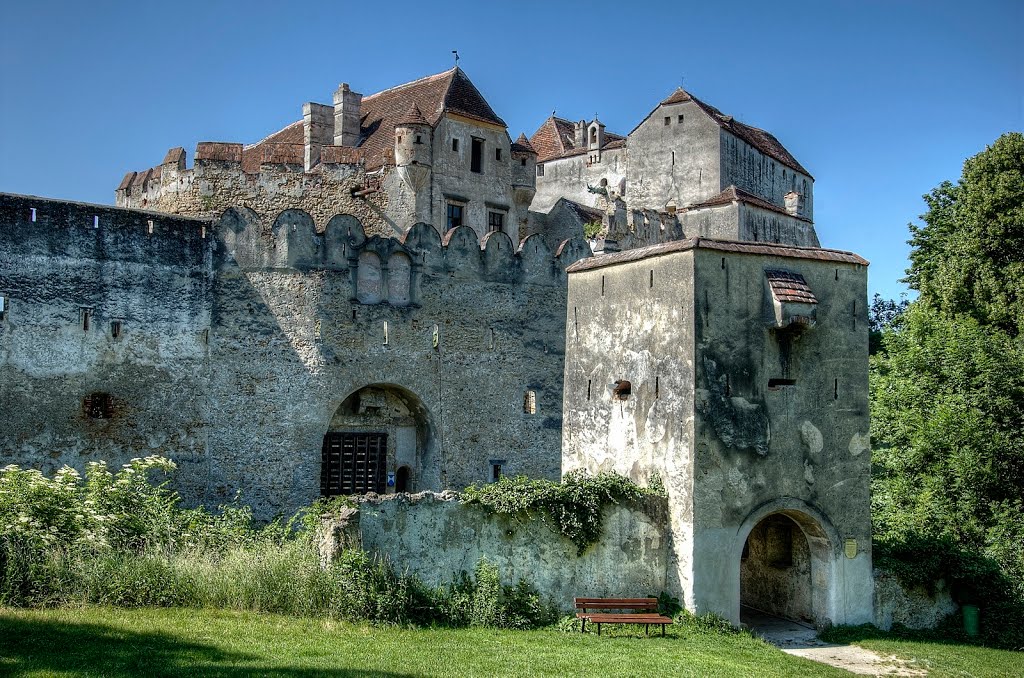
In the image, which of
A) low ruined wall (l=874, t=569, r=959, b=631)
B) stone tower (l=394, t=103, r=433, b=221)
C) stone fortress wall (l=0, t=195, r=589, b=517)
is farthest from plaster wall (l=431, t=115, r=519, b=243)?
low ruined wall (l=874, t=569, r=959, b=631)

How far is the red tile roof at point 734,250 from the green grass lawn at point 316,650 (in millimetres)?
6357

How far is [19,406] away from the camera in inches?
823

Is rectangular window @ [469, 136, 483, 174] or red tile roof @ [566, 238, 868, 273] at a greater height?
rectangular window @ [469, 136, 483, 174]

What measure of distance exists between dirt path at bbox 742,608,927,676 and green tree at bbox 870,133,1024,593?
299cm

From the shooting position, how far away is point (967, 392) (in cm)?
2372

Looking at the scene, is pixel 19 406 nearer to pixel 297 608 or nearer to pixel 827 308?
pixel 297 608

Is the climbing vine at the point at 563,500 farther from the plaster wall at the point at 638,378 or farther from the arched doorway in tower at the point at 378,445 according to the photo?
the arched doorway in tower at the point at 378,445

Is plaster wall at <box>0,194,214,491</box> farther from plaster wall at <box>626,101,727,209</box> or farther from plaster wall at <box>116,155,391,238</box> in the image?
plaster wall at <box>626,101,727,209</box>

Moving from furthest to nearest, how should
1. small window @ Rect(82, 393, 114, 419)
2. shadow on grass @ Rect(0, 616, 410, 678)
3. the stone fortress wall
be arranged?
1. small window @ Rect(82, 393, 114, 419)
2. the stone fortress wall
3. shadow on grass @ Rect(0, 616, 410, 678)

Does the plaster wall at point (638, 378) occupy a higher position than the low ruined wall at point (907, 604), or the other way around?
the plaster wall at point (638, 378)

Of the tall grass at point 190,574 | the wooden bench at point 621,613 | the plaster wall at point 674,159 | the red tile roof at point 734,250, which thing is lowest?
the wooden bench at point 621,613

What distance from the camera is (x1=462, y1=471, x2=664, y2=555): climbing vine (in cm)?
1611

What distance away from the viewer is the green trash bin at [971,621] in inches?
714

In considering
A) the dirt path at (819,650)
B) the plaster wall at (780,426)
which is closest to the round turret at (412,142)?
the plaster wall at (780,426)
